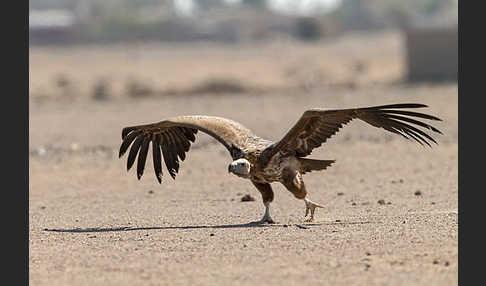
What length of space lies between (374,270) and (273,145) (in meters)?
3.01

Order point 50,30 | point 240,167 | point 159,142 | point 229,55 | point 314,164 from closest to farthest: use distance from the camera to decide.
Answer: point 240,167 → point 314,164 → point 159,142 → point 229,55 → point 50,30

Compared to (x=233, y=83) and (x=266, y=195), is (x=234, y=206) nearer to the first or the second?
(x=266, y=195)

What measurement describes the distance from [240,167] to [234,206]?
2.85m

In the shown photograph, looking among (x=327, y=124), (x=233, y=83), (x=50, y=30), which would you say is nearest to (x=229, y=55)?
(x=233, y=83)

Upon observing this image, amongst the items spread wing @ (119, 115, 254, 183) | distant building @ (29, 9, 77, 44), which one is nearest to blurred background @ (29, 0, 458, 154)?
spread wing @ (119, 115, 254, 183)

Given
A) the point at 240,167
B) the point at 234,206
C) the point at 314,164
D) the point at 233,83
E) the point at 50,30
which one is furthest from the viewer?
the point at 50,30

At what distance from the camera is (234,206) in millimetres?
14500

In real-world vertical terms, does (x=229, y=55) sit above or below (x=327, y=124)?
above

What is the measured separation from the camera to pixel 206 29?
108062 mm

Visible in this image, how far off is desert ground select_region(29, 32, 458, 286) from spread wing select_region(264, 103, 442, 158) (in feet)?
2.65

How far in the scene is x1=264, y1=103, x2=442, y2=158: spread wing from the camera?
11.7 meters

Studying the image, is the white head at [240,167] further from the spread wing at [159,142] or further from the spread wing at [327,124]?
the spread wing at [159,142]

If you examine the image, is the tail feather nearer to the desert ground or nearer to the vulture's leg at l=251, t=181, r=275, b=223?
the vulture's leg at l=251, t=181, r=275, b=223

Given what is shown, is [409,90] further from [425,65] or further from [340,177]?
[340,177]
